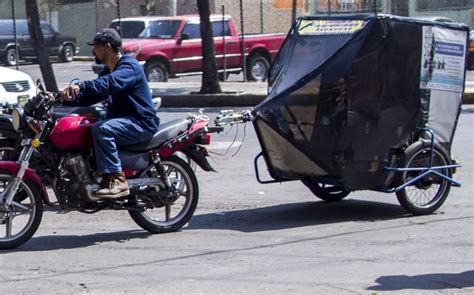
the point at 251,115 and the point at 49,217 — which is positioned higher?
the point at 251,115

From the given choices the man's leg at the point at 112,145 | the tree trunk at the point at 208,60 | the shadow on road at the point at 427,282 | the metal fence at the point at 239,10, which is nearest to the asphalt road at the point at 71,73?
the metal fence at the point at 239,10

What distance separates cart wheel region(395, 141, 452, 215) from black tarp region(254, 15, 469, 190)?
145mm

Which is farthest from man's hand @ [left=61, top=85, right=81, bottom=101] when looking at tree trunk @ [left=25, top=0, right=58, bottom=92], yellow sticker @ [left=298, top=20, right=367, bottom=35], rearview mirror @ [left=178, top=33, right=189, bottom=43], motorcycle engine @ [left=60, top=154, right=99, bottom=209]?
rearview mirror @ [left=178, top=33, right=189, bottom=43]

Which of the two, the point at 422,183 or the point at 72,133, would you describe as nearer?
the point at 72,133

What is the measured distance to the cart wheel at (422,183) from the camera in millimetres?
8641

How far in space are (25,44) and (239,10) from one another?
7.83 m

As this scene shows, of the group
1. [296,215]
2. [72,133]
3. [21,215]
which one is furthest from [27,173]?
[296,215]

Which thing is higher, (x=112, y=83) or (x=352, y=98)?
(x=112, y=83)

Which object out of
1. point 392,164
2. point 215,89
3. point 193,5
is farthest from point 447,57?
point 193,5

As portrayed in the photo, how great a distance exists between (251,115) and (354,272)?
7.41 feet

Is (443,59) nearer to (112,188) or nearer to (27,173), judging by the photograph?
(112,188)

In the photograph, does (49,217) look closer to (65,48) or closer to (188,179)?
(188,179)

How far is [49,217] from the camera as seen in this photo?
914 cm

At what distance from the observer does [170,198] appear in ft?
26.7
